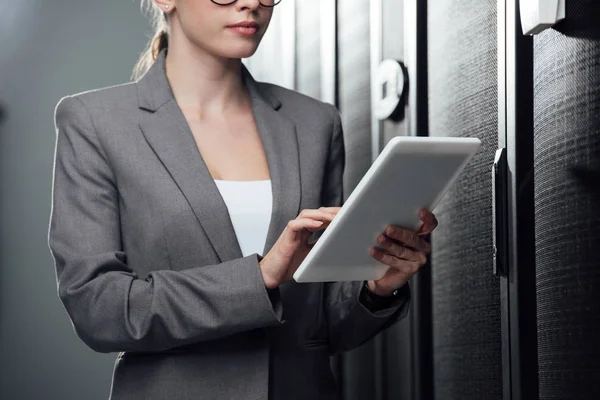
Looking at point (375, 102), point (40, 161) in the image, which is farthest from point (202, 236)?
point (40, 161)

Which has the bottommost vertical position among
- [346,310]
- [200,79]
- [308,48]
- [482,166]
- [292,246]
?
[346,310]

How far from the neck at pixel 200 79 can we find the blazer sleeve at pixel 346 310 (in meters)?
0.20

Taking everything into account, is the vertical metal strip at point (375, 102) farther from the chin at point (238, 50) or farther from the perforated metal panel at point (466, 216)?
the chin at point (238, 50)

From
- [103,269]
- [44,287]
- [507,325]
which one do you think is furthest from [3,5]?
[507,325]

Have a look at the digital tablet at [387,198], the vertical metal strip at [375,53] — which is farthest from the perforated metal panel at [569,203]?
the vertical metal strip at [375,53]

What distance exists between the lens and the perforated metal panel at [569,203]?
1.09 metres

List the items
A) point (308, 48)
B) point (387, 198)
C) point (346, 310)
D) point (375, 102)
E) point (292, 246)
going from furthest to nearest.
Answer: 1. point (308, 48)
2. point (375, 102)
3. point (346, 310)
4. point (292, 246)
5. point (387, 198)

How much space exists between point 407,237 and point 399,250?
0.03m

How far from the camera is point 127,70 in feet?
12.8

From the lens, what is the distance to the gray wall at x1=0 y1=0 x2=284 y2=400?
12.3 ft

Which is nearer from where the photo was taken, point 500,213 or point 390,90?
point 500,213

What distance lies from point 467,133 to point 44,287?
8.48 feet

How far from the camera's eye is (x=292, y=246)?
122 centimetres

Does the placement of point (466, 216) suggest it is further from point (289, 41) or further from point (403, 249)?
point (289, 41)
